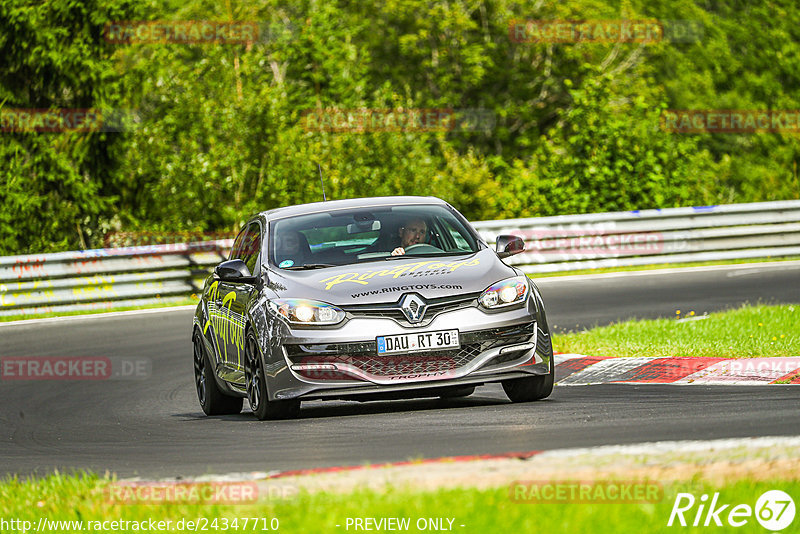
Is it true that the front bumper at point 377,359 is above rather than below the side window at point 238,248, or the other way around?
above

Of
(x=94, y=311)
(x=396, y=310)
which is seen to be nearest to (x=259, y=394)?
(x=396, y=310)

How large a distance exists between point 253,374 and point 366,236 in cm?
134

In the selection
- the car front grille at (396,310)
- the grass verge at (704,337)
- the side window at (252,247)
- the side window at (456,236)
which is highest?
the car front grille at (396,310)

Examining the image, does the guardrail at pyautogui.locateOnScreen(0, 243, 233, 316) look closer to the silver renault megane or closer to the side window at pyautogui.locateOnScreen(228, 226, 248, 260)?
the side window at pyautogui.locateOnScreen(228, 226, 248, 260)

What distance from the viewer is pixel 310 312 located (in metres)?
8.89

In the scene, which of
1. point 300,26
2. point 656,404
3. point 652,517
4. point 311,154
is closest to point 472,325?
point 656,404

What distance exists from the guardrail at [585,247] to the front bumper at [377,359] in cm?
1232

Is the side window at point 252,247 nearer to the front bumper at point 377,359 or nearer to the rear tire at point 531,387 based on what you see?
the front bumper at point 377,359

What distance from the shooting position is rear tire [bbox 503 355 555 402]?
9469 millimetres

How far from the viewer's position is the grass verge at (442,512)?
A: 485 cm

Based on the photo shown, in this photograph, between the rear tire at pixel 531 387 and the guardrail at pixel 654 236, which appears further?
the guardrail at pixel 654 236

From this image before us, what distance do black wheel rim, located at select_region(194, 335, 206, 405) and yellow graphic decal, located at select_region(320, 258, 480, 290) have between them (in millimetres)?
2365

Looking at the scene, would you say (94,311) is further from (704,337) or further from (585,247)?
(704,337)

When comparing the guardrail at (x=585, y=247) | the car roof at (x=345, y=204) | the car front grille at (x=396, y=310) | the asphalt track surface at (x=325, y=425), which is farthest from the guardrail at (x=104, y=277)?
the car front grille at (x=396, y=310)
